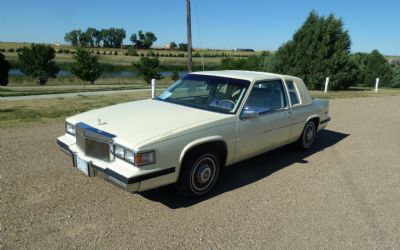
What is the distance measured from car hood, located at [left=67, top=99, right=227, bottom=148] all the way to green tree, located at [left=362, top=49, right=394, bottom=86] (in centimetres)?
2729

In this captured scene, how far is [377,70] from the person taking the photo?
2783cm

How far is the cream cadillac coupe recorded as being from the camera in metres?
3.57

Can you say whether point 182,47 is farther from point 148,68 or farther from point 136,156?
point 136,156

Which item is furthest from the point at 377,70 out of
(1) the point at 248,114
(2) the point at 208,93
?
(1) the point at 248,114

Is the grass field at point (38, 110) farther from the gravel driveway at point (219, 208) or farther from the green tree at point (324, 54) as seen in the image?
the green tree at point (324, 54)

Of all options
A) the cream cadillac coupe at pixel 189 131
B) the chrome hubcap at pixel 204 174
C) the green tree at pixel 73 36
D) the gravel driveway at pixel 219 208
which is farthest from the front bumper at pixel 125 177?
the green tree at pixel 73 36

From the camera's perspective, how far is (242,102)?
456cm

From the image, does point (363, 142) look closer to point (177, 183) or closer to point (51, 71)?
point (177, 183)

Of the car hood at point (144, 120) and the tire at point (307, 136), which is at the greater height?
the car hood at point (144, 120)

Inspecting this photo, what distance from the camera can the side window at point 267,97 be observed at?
4.80 metres

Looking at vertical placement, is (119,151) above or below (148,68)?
below

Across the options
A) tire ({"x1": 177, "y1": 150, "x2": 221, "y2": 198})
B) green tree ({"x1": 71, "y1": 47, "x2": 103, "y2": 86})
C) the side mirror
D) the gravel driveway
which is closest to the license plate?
the gravel driveway

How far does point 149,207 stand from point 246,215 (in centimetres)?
110

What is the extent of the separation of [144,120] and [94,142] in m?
0.63
